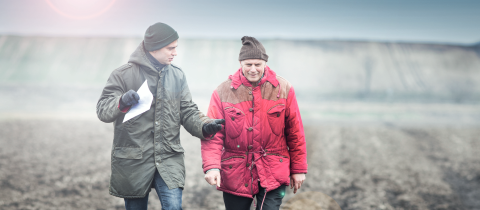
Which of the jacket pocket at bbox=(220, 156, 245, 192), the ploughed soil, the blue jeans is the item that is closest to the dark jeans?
the jacket pocket at bbox=(220, 156, 245, 192)

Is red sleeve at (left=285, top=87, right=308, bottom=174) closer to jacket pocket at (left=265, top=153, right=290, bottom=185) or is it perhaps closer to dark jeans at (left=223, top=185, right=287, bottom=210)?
jacket pocket at (left=265, top=153, right=290, bottom=185)

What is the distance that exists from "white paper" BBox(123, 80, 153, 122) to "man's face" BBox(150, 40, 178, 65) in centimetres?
22

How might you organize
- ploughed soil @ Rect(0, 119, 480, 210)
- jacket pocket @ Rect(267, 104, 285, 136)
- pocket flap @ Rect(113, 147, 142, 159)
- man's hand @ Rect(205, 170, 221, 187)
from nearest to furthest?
pocket flap @ Rect(113, 147, 142, 159), man's hand @ Rect(205, 170, 221, 187), jacket pocket @ Rect(267, 104, 285, 136), ploughed soil @ Rect(0, 119, 480, 210)

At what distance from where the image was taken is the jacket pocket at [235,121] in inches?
89.4

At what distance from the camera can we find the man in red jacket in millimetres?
2260

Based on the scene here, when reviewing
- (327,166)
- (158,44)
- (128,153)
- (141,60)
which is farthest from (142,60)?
(327,166)

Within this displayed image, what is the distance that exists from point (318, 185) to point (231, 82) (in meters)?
5.53

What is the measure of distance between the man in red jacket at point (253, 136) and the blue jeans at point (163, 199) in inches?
10.4

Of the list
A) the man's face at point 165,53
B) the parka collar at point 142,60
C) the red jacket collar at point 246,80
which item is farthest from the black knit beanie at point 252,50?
the parka collar at point 142,60

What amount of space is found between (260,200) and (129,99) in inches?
47.5

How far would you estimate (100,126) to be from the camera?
1184 centimetres

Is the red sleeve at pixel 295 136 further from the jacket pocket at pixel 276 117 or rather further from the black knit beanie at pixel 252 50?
the black knit beanie at pixel 252 50

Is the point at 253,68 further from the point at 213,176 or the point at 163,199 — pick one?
the point at 163,199

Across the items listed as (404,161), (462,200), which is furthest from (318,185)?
(404,161)
